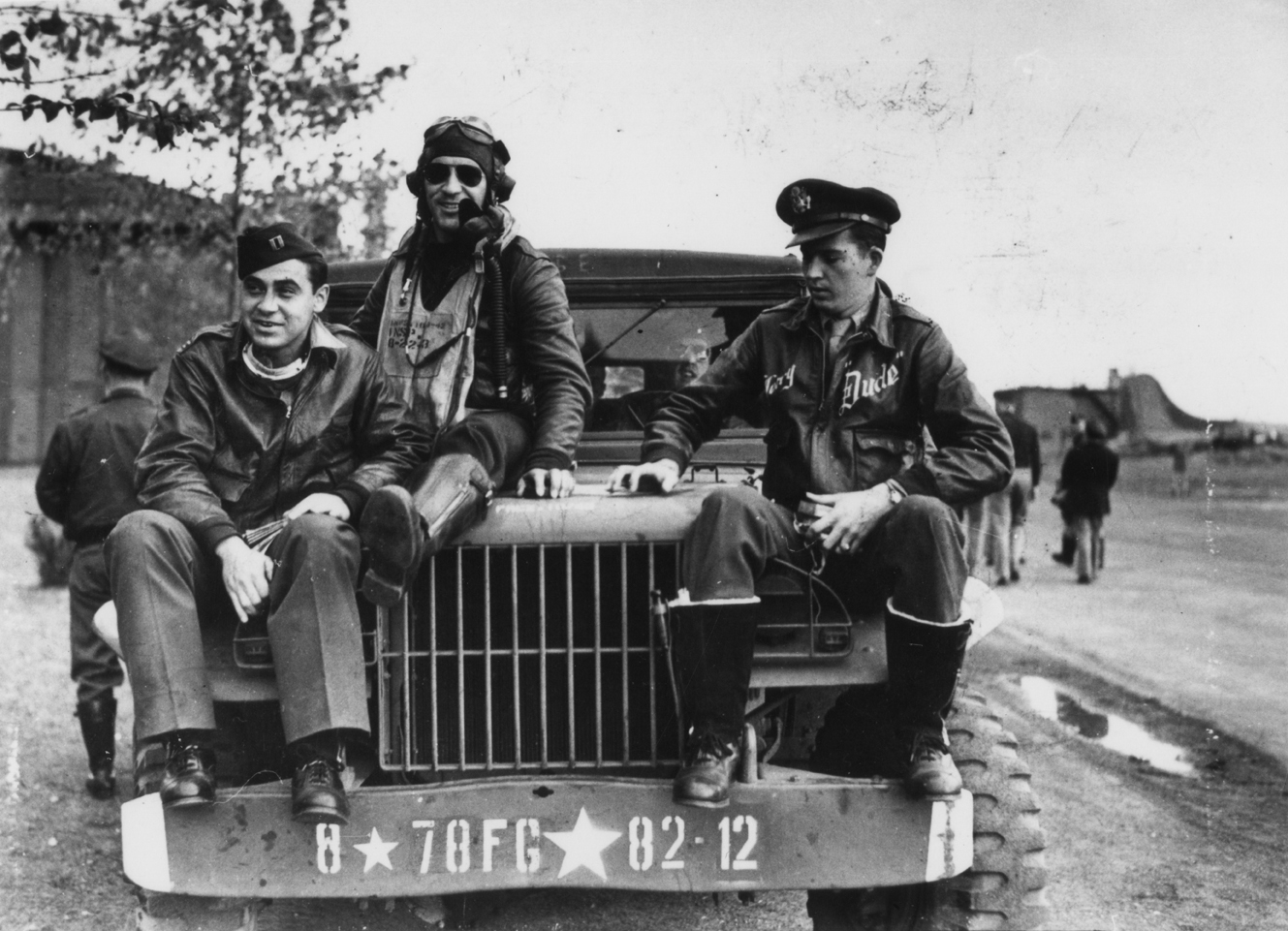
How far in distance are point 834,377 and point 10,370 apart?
68.6ft

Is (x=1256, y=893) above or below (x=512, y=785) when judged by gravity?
below

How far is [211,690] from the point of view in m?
3.00

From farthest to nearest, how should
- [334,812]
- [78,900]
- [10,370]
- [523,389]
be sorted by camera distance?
[10,370] → [78,900] → [523,389] → [334,812]

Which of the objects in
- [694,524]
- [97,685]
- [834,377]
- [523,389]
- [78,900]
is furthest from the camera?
[97,685]

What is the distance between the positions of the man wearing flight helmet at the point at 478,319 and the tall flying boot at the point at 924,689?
1.09 m

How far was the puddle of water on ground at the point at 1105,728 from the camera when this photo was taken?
236 inches

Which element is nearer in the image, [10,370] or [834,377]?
[834,377]

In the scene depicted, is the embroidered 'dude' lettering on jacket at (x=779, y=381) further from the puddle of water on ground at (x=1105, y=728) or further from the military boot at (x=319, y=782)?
the puddle of water on ground at (x=1105, y=728)

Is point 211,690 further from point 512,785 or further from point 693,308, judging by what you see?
point 693,308

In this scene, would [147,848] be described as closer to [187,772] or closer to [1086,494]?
[187,772]

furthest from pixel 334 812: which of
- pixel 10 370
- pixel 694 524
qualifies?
pixel 10 370

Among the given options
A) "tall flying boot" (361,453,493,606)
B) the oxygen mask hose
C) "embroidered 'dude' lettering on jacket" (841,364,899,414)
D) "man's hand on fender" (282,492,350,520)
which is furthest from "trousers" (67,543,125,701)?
"embroidered 'dude' lettering on jacket" (841,364,899,414)

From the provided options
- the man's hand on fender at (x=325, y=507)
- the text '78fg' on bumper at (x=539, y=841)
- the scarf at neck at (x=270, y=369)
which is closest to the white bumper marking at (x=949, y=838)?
the text '78fg' on bumper at (x=539, y=841)

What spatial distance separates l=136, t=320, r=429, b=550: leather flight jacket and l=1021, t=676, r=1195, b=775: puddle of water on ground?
4161 millimetres
